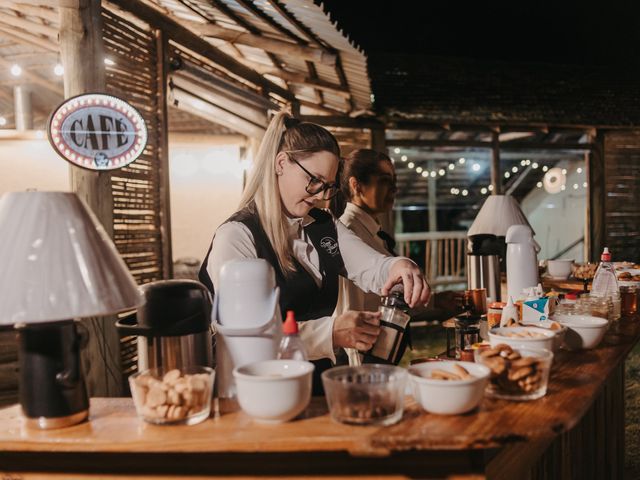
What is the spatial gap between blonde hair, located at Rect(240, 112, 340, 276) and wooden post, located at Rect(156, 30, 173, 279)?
A: 3.35 meters

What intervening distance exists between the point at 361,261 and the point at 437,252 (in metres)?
8.52

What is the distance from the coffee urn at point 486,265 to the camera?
425 centimetres

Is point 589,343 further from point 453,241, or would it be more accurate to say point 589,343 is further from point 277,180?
point 453,241

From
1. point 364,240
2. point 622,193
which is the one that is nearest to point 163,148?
point 364,240

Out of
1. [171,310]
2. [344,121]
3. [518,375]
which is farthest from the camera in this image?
[344,121]

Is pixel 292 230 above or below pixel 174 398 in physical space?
above

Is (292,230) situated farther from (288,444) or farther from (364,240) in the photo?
(288,444)

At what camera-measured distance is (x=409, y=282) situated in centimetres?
255

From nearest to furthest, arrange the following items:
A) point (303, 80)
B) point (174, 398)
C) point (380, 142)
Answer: point (174, 398), point (303, 80), point (380, 142)

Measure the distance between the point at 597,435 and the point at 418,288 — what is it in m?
1.81

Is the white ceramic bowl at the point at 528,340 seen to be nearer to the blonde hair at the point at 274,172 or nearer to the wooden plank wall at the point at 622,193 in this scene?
the blonde hair at the point at 274,172

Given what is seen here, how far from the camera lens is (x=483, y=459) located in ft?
5.26

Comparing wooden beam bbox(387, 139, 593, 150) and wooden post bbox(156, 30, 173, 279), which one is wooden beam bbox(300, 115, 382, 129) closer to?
wooden beam bbox(387, 139, 593, 150)

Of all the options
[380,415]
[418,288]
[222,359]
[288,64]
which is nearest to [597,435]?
[418,288]
